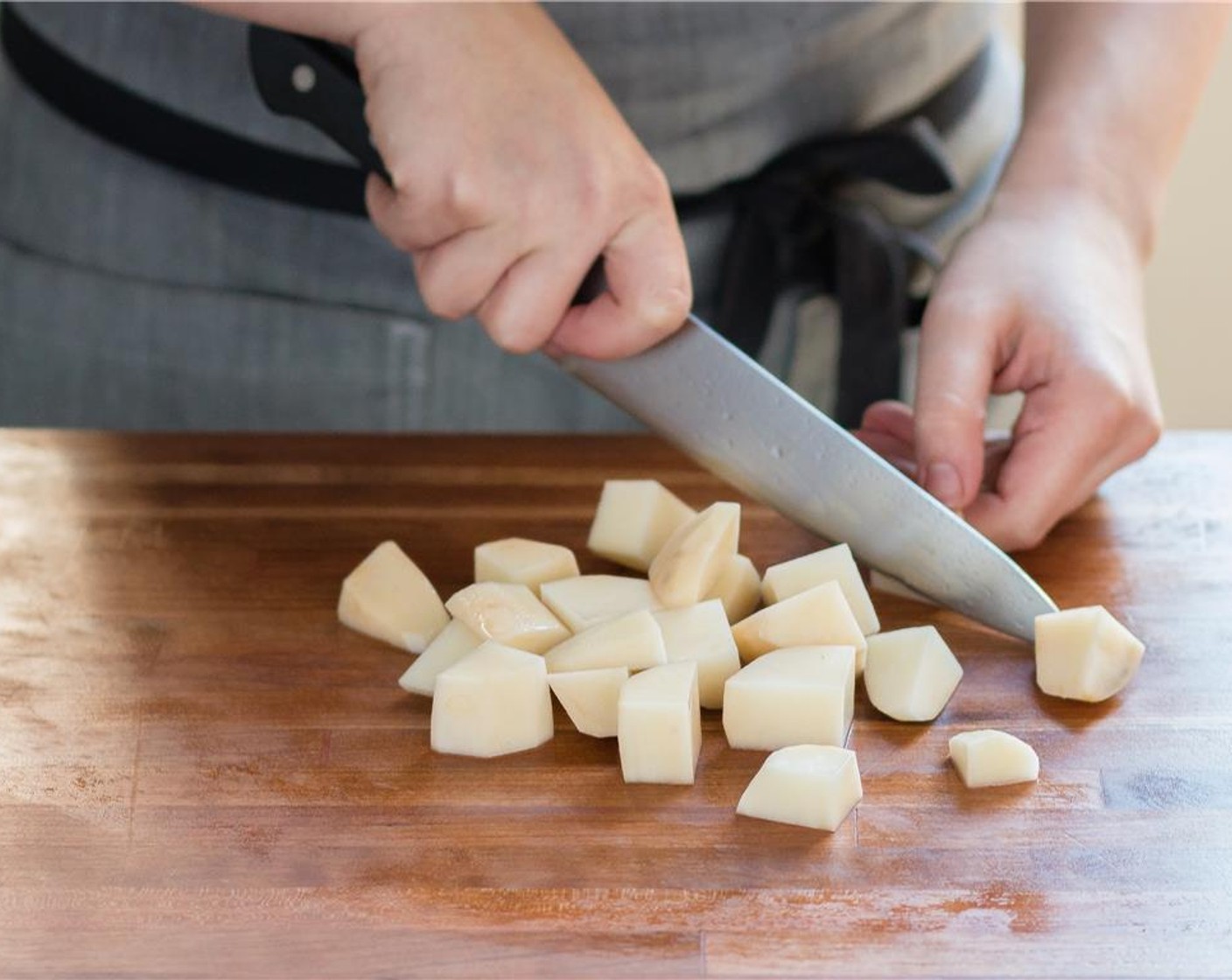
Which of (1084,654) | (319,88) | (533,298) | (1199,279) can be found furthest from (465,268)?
(1199,279)

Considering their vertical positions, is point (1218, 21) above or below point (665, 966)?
above

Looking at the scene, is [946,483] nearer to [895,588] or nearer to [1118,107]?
[895,588]

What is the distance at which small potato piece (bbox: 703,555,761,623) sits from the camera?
1.11 metres

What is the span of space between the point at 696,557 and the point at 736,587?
0.18 feet

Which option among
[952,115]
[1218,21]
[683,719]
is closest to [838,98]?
[952,115]

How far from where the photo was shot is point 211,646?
1.09 meters

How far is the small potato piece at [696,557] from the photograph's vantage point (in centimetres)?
107

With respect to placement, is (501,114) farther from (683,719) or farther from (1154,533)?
(1154,533)

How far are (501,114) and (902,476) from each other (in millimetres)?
376

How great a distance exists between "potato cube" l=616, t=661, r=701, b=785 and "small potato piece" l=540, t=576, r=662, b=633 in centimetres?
11

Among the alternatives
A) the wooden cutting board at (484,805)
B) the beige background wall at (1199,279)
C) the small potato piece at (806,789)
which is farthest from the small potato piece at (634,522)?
the beige background wall at (1199,279)

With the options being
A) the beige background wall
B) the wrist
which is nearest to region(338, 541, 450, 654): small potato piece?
the wrist

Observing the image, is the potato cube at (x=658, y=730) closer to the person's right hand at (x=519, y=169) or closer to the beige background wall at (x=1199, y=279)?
the person's right hand at (x=519, y=169)

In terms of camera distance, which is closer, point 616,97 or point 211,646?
point 211,646
